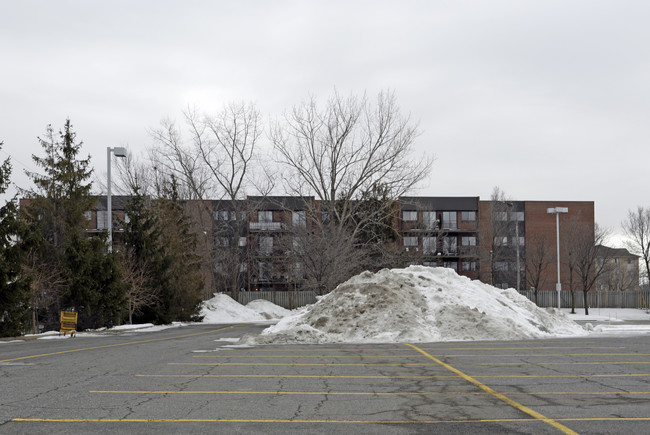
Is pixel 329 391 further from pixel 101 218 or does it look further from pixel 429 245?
pixel 101 218

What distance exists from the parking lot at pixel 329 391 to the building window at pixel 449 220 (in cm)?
5855

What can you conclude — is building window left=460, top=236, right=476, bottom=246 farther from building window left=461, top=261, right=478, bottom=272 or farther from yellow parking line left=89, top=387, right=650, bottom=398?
yellow parking line left=89, top=387, right=650, bottom=398

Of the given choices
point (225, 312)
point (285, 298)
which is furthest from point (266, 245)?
point (225, 312)

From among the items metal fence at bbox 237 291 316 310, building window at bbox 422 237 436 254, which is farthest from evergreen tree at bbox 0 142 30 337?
building window at bbox 422 237 436 254

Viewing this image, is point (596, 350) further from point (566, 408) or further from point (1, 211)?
point (1, 211)

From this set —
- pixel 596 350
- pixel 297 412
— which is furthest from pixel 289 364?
pixel 596 350

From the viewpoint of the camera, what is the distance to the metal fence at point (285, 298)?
185 feet

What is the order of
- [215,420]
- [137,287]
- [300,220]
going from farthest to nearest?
1. [300,220]
2. [137,287]
3. [215,420]

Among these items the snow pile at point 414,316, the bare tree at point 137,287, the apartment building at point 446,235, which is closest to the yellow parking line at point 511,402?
the snow pile at point 414,316

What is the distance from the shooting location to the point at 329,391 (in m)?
9.60

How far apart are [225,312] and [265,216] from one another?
2699 cm

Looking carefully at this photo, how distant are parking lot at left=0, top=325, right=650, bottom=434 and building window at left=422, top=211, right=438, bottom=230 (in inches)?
2064

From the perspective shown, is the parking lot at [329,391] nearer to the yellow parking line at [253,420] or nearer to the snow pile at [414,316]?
the yellow parking line at [253,420]

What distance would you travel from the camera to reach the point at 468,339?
786 inches
